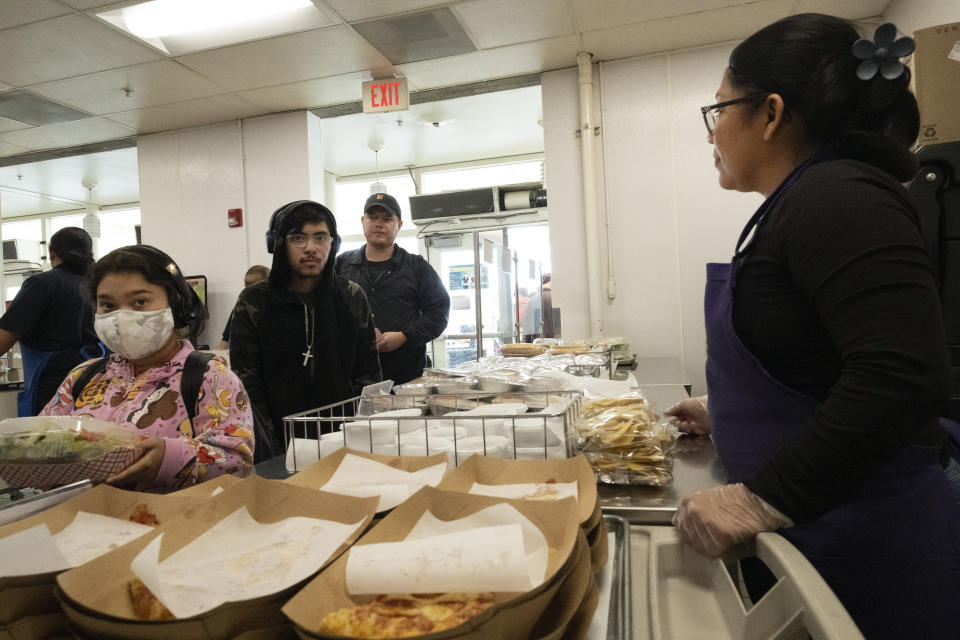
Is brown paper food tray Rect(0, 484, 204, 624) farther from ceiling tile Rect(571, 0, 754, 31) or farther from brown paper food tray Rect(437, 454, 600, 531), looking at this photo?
ceiling tile Rect(571, 0, 754, 31)

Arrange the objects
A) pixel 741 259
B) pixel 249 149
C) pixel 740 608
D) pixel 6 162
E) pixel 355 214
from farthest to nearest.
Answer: pixel 355 214
pixel 6 162
pixel 249 149
pixel 741 259
pixel 740 608

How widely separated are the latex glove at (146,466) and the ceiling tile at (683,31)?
144 inches

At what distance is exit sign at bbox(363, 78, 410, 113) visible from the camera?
4.23 metres

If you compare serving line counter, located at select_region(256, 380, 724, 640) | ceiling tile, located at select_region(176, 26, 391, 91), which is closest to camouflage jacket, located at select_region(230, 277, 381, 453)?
serving line counter, located at select_region(256, 380, 724, 640)

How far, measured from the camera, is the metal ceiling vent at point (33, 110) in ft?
14.2

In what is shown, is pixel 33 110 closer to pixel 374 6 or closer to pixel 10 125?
pixel 10 125

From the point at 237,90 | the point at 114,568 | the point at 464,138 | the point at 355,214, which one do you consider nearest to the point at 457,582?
the point at 114,568

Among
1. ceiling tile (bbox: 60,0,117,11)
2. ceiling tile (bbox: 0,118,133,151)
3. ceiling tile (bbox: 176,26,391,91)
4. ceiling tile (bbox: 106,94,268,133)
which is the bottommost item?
ceiling tile (bbox: 0,118,133,151)

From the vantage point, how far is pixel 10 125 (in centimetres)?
487

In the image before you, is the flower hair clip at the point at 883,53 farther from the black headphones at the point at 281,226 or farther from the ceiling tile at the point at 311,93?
the ceiling tile at the point at 311,93

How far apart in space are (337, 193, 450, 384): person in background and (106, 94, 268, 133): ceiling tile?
2.17m

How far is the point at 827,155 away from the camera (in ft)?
3.06

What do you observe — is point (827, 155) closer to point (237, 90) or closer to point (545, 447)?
point (545, 447)

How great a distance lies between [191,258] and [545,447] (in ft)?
16.9
